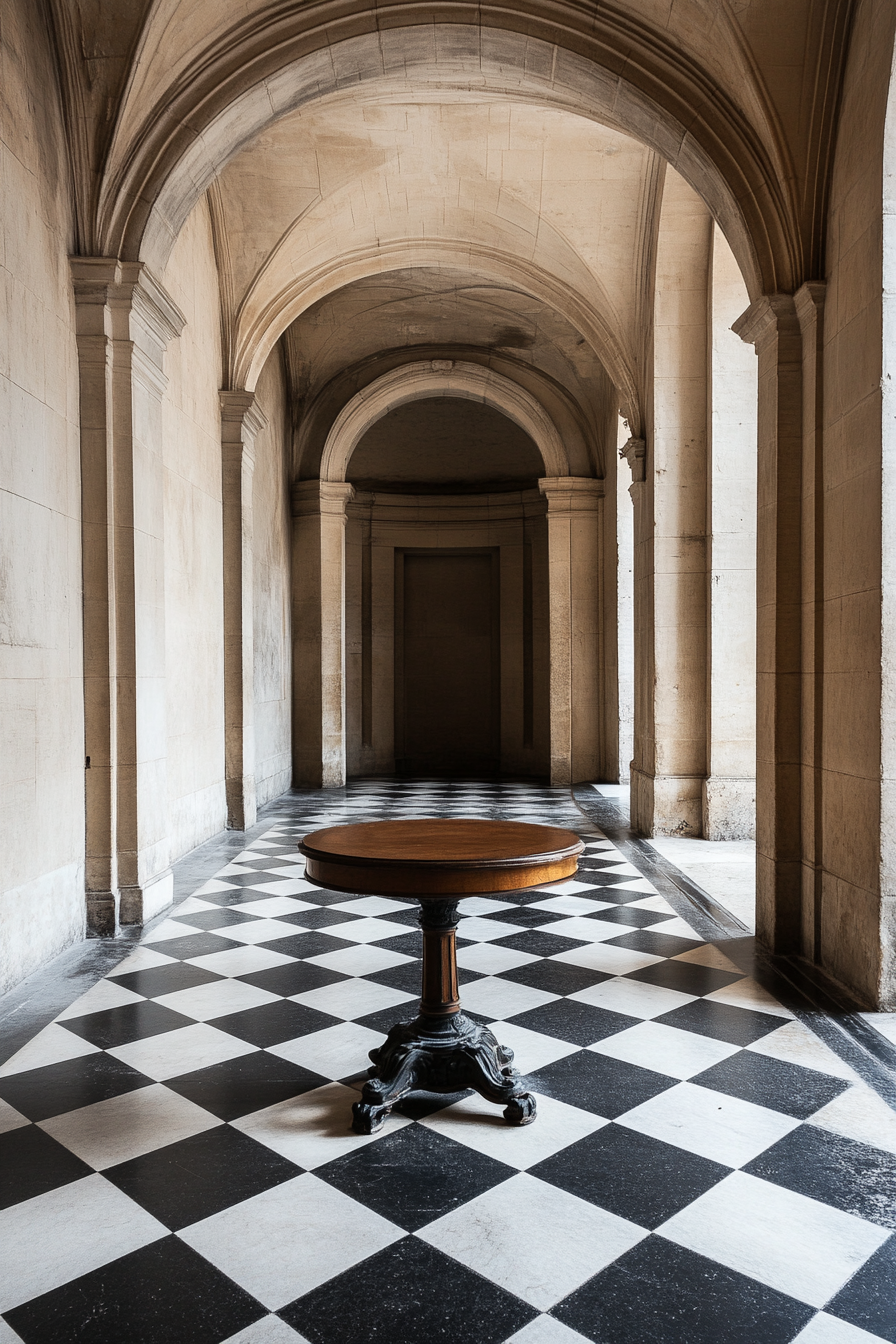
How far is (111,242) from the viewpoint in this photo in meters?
5.57

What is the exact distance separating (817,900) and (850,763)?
836mm

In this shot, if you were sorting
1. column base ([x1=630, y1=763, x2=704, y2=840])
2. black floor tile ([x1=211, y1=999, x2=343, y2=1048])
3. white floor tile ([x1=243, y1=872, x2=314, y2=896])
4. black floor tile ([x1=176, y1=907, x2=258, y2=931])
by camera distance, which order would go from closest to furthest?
black floor tile ([x1=211, y1=999, x2=343, y2=1048]), black floor tile ([x1=176, y1=907, x2=258, y2=931]), white floor tile ([x1=243, y1=872, x2=314, y2=896]), column base ([x1=630, y1=763, x2=704, y2=840])

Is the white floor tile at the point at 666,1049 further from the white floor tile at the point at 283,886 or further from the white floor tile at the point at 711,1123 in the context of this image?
the white floor tile at the point at 283,886

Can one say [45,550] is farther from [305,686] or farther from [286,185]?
[305,686]

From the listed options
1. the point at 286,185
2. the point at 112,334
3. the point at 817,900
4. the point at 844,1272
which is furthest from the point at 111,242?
the point at 844,1272

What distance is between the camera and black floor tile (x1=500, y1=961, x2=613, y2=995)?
4453mm

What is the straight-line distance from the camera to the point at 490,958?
4992mm

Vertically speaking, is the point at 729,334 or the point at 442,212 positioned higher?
the point at 442,212

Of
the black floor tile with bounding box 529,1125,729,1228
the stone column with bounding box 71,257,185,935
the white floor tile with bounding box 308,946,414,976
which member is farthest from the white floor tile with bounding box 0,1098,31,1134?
the stone column with bounding box 71,257,185,935

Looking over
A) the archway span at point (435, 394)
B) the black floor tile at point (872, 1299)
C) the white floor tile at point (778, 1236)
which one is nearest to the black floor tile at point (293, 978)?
the white floor tile at point (778, 1236)

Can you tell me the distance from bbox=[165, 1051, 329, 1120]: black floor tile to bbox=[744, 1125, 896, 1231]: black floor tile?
1.49 metres

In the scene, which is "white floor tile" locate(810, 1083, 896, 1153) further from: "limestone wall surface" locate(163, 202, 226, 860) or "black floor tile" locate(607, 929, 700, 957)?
"limestone wall surface" locate(163, 202, 226, 860)

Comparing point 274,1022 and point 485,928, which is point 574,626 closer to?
point 485,928

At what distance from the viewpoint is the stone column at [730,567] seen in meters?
8.34
